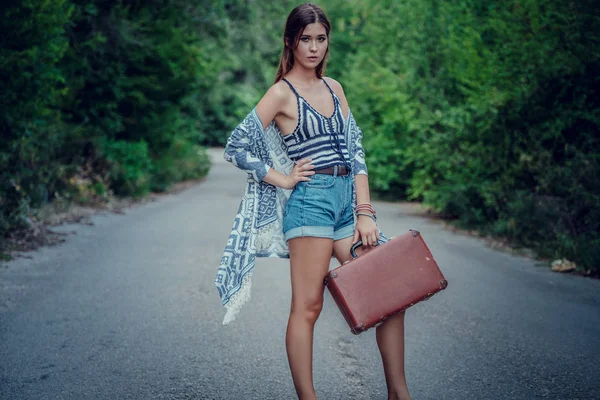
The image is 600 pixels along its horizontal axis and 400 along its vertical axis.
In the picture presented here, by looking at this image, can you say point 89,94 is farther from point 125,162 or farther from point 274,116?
point 274,116

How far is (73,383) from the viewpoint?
4.12 metres

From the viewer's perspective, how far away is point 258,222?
10.9 feet

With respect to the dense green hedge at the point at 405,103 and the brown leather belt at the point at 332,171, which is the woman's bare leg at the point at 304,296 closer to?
the brown leather belt at the point at 332,171

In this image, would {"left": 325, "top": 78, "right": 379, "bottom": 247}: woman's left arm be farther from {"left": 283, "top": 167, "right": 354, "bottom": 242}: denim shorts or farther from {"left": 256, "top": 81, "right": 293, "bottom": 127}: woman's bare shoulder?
{"left": 256, "top": 81, "right": 293, "bottom": 127}: woman's bare shoulder

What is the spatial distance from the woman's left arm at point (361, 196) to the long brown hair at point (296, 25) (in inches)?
9.3

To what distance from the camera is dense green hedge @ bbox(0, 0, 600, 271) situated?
30.8 feet

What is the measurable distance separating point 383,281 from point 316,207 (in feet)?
1.49

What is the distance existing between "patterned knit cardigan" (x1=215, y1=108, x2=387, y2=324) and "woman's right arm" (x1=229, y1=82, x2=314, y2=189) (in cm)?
7

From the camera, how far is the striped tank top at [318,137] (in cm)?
320

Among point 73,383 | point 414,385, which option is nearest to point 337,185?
point 414,385

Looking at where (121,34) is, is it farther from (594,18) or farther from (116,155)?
(594,18)

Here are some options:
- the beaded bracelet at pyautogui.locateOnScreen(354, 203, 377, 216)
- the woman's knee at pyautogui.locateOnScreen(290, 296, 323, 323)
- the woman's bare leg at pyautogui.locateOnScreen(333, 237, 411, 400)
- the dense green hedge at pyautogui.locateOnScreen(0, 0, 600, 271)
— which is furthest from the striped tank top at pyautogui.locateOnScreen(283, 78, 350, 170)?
the dense green hedge at pyautogui.locateOnScreen(0, 0, 600, 271)

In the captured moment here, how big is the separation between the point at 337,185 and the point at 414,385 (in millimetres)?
1606

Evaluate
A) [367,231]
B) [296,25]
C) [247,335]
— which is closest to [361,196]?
[367,231]
